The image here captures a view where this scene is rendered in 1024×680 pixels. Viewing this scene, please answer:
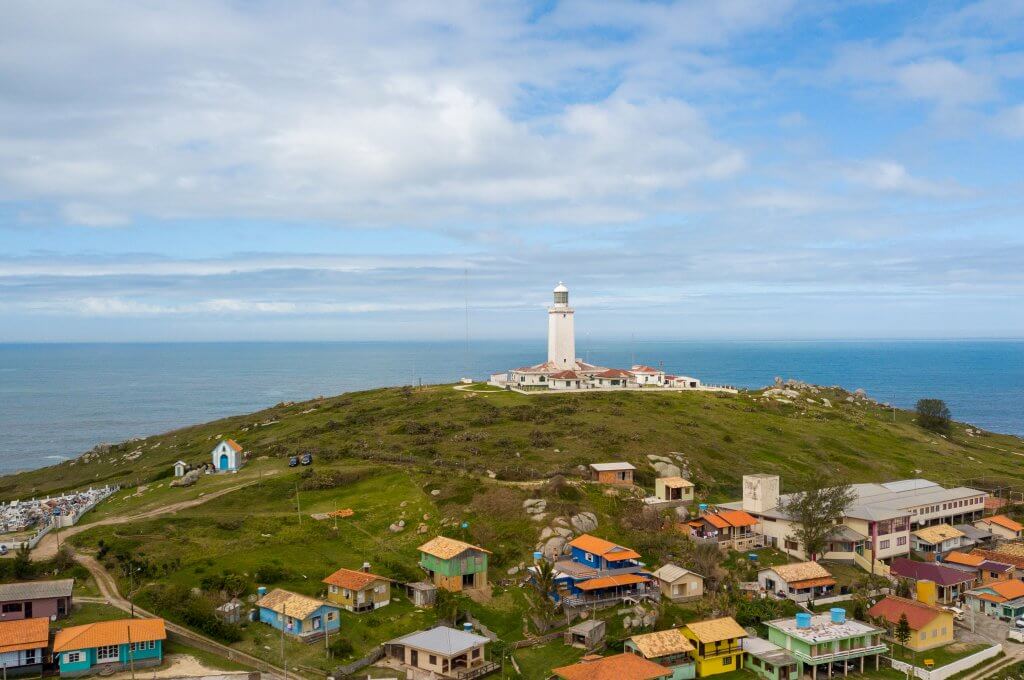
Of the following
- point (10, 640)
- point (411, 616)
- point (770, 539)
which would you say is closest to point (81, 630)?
point (10, 640)

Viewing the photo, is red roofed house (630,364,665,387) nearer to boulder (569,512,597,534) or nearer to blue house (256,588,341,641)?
boulder (569,512,597,534)

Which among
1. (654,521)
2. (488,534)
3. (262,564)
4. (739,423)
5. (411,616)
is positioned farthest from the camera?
(739,423)

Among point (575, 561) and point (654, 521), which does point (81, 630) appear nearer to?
point (575, 561)

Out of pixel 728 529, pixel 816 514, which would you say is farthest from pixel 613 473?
pixel 816 514

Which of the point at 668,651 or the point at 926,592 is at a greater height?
the point at 668,651

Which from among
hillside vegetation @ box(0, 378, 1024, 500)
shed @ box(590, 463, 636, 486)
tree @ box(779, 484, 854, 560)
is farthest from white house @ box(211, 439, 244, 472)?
tree @ box(779, 484, 854, 560)

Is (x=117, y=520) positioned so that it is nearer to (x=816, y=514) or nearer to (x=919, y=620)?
(x=816, y=514)
